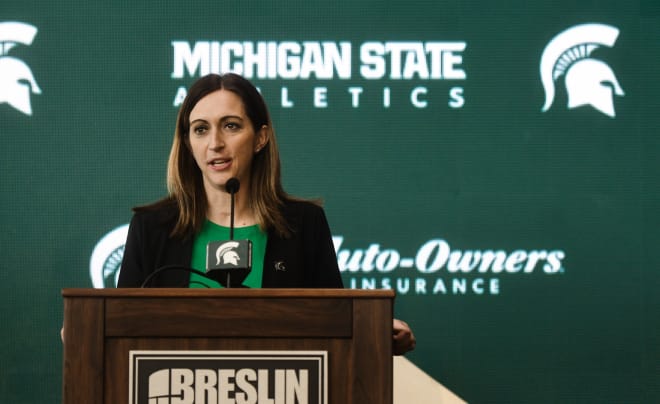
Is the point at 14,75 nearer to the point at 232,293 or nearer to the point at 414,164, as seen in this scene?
the point at 414,164

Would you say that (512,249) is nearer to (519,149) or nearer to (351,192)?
(519,149)

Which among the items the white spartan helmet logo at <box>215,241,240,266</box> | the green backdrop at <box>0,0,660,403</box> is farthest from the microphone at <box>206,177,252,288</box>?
the green backdrop at <box>0,0,660,403</box>

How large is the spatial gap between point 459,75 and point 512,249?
800mm

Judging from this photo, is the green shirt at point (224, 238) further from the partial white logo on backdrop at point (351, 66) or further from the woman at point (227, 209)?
the partial white logo on backdrop at point (351, 66)

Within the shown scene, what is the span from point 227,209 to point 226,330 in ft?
2.28

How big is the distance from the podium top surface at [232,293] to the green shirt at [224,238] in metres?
0.55

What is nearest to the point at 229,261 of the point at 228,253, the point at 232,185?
the point at 228,253

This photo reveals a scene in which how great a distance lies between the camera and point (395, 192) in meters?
3.93

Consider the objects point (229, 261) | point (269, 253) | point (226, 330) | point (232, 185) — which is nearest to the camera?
point (226, 330)

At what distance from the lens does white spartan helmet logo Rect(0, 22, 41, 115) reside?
3.95 m

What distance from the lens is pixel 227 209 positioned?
207cm

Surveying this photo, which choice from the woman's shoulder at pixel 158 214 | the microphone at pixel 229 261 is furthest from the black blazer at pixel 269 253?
the microphone at pixel 229 261

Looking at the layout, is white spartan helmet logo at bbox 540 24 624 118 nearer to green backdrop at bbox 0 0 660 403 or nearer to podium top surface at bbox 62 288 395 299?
green backdrop at bbox 0 0 660 403

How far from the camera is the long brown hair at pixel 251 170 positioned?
2.08m
